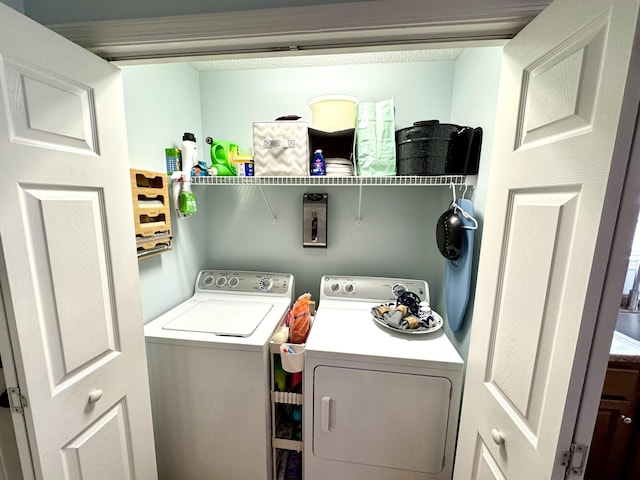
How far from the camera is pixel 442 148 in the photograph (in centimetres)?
144

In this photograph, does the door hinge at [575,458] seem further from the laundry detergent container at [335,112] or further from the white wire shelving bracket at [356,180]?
the laundry detergent container at [335,112]

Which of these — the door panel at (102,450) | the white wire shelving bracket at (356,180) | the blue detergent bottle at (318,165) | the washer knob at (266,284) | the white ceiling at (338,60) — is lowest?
the door panel at (102,450)

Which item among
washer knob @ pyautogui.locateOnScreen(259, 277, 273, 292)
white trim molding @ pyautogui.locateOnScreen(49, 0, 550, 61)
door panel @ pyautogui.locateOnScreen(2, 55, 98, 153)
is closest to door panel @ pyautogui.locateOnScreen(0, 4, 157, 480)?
door panel @ pyautogui.locateOnScreen(2, 55, 98, 153)

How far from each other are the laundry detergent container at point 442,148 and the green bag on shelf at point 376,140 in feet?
0.35

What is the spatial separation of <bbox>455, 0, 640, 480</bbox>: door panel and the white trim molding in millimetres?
106

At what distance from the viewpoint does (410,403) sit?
4.30 feet

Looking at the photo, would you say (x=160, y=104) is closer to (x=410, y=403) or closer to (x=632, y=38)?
(x=632, y=38)

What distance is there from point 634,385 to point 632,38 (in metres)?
1.68

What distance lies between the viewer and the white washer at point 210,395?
4.51ft

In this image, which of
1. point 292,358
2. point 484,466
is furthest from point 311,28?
point 484,466

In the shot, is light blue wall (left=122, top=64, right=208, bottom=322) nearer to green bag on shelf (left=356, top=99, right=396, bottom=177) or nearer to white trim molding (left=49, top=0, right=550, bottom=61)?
white trim molding (left=49, top=0, right=550, bottom=61)

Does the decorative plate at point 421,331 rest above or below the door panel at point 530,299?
below

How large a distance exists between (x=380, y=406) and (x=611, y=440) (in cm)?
120

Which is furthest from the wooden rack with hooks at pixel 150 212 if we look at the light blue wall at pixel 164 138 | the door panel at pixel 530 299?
the door panel at pixel 530 299
